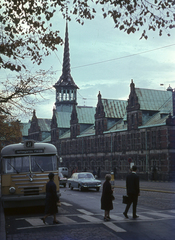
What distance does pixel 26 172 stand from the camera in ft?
55.1

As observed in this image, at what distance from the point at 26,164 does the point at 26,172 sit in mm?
385

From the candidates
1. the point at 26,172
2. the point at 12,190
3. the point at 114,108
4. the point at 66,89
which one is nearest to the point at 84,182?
the point at 26,172

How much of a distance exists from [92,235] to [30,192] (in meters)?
6.26

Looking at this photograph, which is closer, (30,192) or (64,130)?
(30,192)

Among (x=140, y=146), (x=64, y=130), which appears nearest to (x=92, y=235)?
(x=140, y=146)

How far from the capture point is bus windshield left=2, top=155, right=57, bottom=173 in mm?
16891

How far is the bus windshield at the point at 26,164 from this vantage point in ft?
55.4

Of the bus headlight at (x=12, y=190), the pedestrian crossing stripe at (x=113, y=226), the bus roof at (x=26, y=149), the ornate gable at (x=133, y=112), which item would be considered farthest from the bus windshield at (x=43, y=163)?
the ornate gable at (x=133, y=112)

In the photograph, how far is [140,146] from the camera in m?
63.3

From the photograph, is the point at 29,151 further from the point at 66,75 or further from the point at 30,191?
the point at 66,75

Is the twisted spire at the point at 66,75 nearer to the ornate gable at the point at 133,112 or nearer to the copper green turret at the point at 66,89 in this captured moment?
the copper green turret at the point at 66,89

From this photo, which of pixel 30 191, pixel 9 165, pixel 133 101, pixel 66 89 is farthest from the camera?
pixel 66 89

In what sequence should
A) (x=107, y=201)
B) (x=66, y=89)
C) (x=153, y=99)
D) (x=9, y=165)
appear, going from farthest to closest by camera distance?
(x=66, y=89) → (x=153, y=99) → (x=9, y=165) → (x=107, y=201)

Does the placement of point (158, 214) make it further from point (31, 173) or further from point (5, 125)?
point (5, 125)
